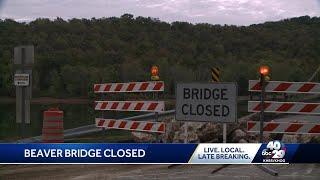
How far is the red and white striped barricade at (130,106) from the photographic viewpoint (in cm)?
718

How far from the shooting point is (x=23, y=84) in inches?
263

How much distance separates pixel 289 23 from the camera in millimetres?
6594

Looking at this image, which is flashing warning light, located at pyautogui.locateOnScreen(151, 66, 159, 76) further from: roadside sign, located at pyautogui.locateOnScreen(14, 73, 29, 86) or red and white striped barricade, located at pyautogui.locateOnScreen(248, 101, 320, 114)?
roadside sign, located at pyautogui.locateOnScreen(14, 73, 29, 86)

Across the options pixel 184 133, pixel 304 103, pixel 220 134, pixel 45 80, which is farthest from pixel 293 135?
pixel 45 80

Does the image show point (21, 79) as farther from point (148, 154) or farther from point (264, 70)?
point (264, 70)

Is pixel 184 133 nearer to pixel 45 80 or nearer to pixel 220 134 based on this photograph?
pixel 220 134

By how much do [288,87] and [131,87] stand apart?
209cm

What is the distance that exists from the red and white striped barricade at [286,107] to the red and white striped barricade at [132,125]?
4.31ft

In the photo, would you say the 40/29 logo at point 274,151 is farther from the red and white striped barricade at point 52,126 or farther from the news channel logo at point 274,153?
the red and white striped barricade at point 52,126

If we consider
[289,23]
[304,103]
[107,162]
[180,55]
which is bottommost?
[107,162]

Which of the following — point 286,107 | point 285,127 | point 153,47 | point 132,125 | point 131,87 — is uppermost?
point 153,47

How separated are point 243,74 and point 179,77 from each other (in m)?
0.83

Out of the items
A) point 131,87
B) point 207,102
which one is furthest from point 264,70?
point 131,87

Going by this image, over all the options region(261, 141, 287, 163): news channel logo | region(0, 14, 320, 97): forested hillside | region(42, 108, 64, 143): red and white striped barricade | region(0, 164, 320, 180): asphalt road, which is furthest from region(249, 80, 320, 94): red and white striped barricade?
region(42, 108, 64, 143): red and white striped barricade
